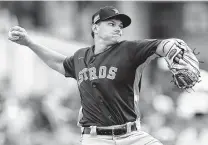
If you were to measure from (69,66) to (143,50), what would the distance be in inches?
34.0

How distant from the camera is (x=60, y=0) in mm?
7934

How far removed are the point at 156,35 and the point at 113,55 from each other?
3979mm

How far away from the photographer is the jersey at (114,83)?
149 inches

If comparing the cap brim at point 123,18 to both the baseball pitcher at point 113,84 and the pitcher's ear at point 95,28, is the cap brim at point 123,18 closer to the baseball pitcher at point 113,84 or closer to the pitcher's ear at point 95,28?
the baseball pitcher at point 113,84

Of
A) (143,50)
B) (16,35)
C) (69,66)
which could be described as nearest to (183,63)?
(143,50)

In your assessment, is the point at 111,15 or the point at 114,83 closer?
the point at 114,83

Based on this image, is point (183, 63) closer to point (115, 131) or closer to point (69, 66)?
point (115, 131)

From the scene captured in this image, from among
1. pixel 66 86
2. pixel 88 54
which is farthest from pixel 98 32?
pixel 66 86

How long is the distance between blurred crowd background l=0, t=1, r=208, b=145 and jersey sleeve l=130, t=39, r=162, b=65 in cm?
370

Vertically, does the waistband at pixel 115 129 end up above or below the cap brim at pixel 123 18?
below

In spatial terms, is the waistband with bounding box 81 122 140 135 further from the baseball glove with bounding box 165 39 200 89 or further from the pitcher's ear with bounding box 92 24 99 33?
the pitcher's ear with bounding box 92 24 99 33

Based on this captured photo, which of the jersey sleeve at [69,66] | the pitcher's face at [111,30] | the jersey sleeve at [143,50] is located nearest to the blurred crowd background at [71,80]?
the jersey sleeve at [69,66]

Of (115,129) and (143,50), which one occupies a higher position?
(143,50)

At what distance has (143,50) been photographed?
3.70 m
